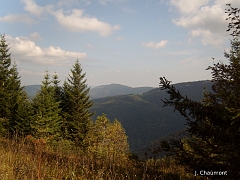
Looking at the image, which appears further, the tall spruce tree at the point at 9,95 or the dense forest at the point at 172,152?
the tall spruce tree at the point at 9,95

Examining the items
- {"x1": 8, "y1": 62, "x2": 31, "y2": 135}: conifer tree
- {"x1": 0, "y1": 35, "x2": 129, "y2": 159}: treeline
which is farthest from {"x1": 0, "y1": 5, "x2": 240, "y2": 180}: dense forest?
{"x1": 8, "y1": 62, "x2": 31, "y2": 135}: conifer tree

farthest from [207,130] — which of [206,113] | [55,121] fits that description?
[55,121]

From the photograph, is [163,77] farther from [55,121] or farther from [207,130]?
[55,121]

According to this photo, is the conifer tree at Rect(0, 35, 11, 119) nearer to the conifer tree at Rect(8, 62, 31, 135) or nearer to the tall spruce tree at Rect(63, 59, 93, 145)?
the conifer tree at Rect(8, 62, 31, 135)

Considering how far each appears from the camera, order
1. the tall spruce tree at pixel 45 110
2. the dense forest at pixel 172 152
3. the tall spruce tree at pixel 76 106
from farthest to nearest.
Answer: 1. the tall spruce tree at pixel 76 106
2. the tall spruce tree at pixel 45 110
3. the dense forest at pixel 172 152

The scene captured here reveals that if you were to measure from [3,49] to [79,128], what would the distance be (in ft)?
50.6

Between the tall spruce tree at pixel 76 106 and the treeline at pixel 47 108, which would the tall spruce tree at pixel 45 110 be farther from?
the tall spruce tree at pixel 76 106

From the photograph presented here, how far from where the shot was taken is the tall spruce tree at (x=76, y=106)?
28625mm

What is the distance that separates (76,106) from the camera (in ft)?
96.6

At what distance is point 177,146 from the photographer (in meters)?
4.49

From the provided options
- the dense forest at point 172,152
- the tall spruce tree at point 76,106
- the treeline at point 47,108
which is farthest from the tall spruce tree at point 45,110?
the dense forest at point 172,152

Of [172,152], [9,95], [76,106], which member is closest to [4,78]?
[9,95]

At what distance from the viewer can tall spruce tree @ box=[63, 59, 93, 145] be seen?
2862 centimetres

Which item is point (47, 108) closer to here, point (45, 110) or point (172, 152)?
point (45, 110)
